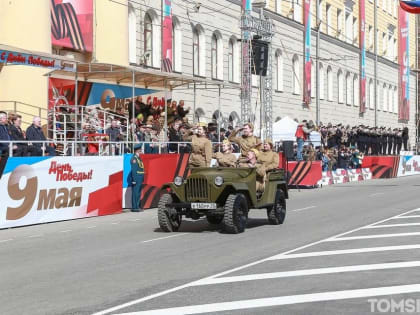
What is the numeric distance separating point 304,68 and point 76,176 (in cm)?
3542

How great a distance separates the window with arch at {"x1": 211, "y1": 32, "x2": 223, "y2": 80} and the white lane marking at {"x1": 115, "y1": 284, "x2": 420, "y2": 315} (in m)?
35.5

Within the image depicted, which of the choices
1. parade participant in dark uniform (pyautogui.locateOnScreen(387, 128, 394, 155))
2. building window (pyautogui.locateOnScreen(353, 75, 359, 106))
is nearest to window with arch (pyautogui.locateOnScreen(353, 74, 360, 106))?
building window (pyautogui.locateOnScreen(353, 75, 359, 106))

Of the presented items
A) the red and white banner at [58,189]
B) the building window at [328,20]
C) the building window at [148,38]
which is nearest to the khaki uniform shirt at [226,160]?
the red and white banner at [58,189]

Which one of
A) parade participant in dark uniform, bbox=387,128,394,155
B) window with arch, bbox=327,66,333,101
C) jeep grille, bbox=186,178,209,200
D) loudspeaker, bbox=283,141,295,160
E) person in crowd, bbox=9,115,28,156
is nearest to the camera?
jeep grille, bbox=186,178,209,200

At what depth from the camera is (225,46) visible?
4588 centimetres

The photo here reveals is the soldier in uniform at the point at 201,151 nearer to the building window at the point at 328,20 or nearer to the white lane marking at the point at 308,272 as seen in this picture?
the white lane marking at the point at 308,272

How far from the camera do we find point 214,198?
1653 cm

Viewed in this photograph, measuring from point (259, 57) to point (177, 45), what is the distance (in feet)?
12.5

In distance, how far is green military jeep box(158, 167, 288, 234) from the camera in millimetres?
16391

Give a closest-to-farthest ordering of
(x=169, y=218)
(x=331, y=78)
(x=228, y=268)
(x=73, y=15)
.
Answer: (x=228, y=268) → (x=169, y=218) → (x=73, y=15) → (x=331, y=78)

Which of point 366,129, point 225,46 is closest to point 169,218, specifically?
point 225,46

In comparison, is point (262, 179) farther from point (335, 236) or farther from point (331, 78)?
point (331, 78)

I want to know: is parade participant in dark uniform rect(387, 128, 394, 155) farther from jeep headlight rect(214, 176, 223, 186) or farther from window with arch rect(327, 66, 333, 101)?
jeep headlight rect(214, 176, 223, 186)

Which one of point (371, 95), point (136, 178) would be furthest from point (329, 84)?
point (136, 178)
